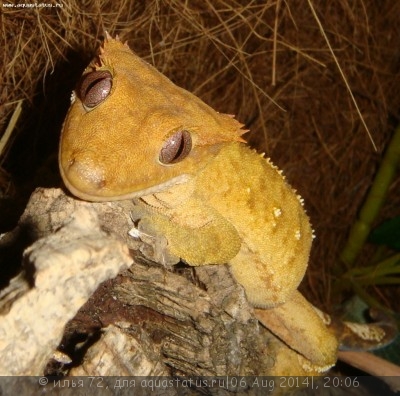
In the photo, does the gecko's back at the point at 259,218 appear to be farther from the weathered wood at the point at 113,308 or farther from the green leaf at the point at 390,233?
the green leaf at the point at 390,233

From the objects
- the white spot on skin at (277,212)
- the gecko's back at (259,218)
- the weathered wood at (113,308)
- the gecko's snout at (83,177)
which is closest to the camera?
the weathered wood at (113,308)

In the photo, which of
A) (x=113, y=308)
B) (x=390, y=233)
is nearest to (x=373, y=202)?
(x=390, y=233)

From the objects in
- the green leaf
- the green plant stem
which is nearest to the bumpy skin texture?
the green leaf

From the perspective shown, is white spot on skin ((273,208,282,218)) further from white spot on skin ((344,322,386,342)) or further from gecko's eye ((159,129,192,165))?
white spot on skin ((344,322,386,342))

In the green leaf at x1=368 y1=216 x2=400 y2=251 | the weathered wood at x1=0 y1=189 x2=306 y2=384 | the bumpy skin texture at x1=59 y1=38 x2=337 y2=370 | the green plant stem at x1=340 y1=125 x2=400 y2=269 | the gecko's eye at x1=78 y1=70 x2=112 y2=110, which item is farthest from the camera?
the green plant stem at x1=340 y1=125 x2=400 y2=269

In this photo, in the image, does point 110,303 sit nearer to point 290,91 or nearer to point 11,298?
point 11,298

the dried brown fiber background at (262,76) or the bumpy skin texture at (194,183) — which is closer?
the bumpy skin texture at (194,183)

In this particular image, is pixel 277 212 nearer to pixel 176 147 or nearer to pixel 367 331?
pixel 176 147

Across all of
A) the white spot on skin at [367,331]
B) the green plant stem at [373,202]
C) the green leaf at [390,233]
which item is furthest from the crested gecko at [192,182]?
the green plant stem at [373,202]
